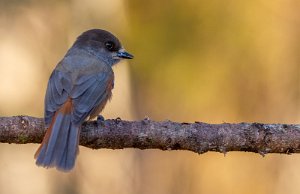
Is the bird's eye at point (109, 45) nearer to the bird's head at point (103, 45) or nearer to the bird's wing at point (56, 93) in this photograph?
the bird's head at point (103, 45)

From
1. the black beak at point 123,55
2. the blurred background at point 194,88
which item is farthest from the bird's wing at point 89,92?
the blurred background at point 194,88

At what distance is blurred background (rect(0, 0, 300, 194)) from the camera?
11688mm

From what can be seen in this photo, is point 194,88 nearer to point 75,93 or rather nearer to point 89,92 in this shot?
point 89,92

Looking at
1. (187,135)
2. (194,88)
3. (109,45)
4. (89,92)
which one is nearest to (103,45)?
(109,45)

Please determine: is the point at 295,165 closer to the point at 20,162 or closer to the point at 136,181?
the point at 136,181

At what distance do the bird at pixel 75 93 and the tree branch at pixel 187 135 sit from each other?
231 mm

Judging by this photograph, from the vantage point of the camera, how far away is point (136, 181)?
12.0 metres

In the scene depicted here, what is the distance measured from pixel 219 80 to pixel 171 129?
6.54 metres

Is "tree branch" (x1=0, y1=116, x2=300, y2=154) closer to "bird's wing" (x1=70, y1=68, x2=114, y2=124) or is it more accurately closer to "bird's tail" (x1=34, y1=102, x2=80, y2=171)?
"bird's tail" (x1=34, y1=102, x2=80, y2=171)

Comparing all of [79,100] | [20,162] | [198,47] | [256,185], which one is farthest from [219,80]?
[79,100]

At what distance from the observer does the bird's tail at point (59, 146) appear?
603cm

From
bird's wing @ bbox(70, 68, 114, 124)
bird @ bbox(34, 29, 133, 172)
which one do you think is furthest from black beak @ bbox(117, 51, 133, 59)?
bird's wing @ bbox(70, 68, 114, 124)

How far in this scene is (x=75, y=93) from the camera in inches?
266

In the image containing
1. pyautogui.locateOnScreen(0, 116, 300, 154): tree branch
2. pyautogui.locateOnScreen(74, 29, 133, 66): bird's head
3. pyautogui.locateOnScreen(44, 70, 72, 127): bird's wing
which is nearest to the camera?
pyautogui.locateOnScreen(0, 116, 300, 154): tree branch
